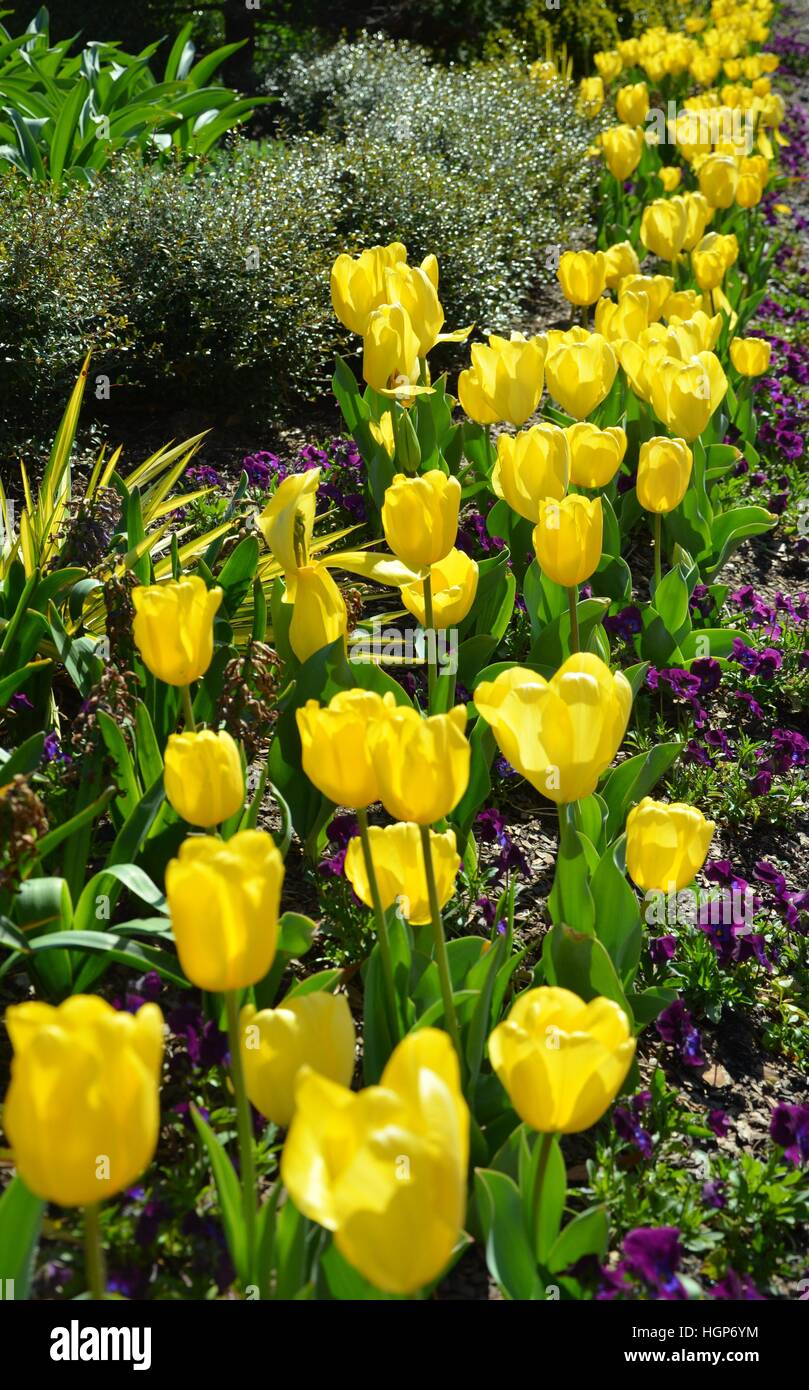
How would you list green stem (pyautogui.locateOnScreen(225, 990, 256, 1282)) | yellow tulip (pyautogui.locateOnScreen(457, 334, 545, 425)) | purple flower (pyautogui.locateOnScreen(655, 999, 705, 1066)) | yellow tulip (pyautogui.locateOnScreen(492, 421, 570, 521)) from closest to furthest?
green stem (pyautogui.locateOnScreen(225, 990, 256, 1282))
purple flower (pyautogui.locateOnScreen(655, 999, 705, 1066))
yellow tulip (pyautogui.locateOnScreen(492, 421, 570, 521))
yellow tulip (pyautogui.locateOnScreen(457, 334, 545, 425))

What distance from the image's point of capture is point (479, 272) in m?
5.36

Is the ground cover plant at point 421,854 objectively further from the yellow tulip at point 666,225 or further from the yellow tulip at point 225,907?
the yellow tulip at point 666,225

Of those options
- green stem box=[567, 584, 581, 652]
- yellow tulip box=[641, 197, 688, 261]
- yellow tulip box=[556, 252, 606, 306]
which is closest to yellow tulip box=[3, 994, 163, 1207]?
green stem box=[567, 584, 581, 652]

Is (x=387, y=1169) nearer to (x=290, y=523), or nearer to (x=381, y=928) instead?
(x=381, y=928)

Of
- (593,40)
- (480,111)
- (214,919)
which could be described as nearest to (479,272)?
(480,111)

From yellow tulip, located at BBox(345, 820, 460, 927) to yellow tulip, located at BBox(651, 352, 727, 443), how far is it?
1.52 m

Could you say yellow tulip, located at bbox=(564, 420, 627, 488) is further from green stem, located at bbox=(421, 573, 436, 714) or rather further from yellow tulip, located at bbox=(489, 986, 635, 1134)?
yellow tulip, located at bbox=(489, 986, 635, 1134)

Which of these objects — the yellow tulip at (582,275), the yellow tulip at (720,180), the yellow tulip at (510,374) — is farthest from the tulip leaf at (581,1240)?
the yellow tulip at (720,180)

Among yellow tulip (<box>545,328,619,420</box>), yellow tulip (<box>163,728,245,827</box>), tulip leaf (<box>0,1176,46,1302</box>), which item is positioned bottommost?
tulip leaf (<box>0,1176,46,1302</box>)

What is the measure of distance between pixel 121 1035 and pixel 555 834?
1857mm

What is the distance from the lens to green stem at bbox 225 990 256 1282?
5.05ft

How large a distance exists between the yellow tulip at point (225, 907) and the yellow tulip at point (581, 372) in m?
2.01

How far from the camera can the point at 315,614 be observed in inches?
95.0
